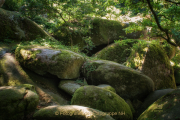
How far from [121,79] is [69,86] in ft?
7.85

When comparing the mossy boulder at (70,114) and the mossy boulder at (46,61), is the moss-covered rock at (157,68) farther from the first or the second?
the mossy boulder at (70,114)

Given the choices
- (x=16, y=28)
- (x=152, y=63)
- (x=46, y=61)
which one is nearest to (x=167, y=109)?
(x=46, y=61)

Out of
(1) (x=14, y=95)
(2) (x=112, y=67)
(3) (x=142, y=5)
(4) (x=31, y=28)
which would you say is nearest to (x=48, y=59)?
(1) (x=14, y=95)

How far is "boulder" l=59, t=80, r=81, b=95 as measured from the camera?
4.70m

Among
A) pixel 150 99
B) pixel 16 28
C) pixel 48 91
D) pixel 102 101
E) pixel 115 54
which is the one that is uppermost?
pixel 16 28

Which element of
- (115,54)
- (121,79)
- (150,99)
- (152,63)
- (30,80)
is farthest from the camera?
(115,54)

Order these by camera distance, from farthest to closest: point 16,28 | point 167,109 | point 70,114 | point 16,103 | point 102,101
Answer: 1. point 16,28
2. point 102,101
3. point 167,109
4. point 16,103
5. point 70,114

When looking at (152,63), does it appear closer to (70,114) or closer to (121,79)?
(121,79)

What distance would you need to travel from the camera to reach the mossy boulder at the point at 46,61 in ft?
16.1

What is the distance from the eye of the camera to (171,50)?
10.2 meters

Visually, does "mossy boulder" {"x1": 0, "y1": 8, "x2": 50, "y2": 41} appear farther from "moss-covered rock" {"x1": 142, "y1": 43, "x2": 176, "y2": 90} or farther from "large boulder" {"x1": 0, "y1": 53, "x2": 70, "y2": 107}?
"moss-covered rock" {"x1": 142, "y1": 43, "x2": 176, "y2": 90}

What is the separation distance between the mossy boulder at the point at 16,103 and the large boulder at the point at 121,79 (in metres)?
3.17

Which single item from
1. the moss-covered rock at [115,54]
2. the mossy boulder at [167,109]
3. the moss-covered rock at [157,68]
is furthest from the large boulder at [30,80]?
the moss-covered rock at [157,68]

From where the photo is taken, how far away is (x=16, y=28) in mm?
6934
